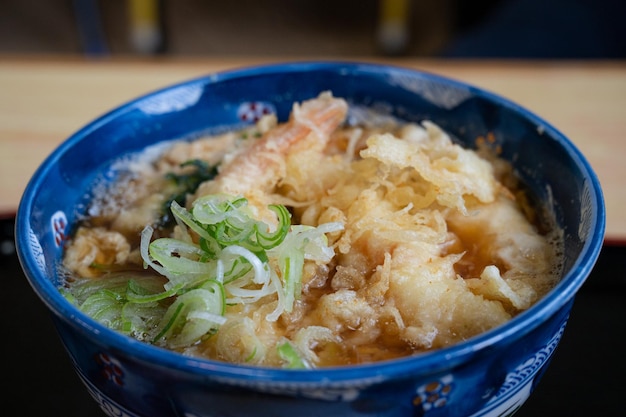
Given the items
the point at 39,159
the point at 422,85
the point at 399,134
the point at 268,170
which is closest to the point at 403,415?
the point at 268,170

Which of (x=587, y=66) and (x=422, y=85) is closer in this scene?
(x=422, y=85)

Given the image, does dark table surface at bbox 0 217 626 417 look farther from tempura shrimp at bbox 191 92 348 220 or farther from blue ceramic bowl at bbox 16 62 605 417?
tempura shrimp at bbox 191 92 348 220

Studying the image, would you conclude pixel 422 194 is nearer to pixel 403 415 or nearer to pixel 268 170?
pixel 268 170

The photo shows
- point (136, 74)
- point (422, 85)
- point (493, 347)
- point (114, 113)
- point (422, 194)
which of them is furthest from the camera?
point (136, 74)

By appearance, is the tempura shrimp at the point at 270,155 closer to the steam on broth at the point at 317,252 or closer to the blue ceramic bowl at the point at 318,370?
the steam on broth at the point at 317,252

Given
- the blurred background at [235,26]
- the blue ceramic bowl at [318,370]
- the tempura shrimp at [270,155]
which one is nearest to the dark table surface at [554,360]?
the blue ceramic bowl at [318,370]

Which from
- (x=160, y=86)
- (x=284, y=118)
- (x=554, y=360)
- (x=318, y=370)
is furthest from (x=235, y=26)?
(x=318, y=370)

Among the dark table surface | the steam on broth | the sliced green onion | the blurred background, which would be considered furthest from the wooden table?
the blurred background
